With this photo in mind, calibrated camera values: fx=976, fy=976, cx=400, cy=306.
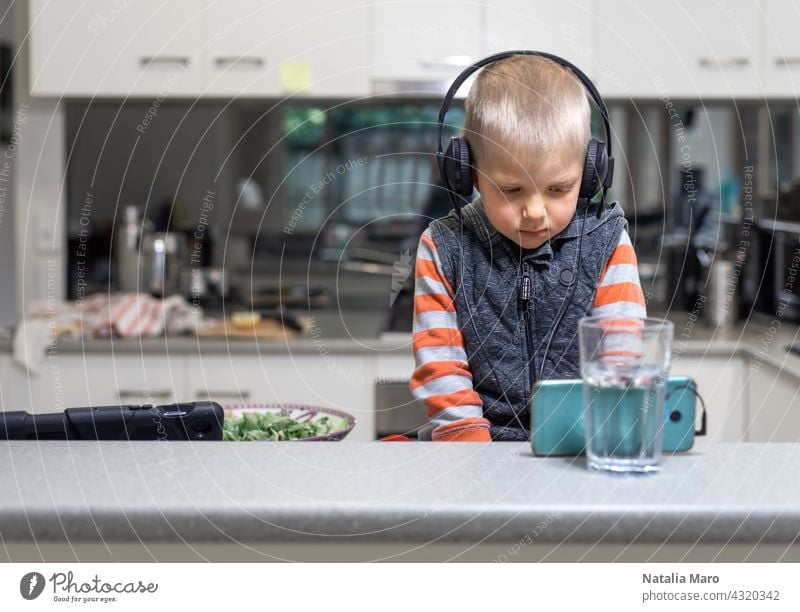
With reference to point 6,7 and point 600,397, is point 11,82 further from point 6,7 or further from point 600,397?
point 600,397

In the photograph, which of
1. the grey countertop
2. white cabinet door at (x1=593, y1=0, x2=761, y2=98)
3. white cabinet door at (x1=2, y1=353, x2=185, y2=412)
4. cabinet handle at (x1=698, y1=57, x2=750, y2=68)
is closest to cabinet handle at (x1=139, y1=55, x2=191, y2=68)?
white cabinet door at (x1=2, y1=353, x2=185, y2=412)

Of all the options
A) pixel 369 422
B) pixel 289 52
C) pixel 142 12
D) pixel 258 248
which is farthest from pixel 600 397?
pixel 258 248

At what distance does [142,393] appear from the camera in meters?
2.26

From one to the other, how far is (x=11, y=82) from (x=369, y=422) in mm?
1670

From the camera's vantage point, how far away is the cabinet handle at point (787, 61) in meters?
2.33

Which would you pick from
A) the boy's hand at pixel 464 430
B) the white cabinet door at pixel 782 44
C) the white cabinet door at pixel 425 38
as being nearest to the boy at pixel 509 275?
the boy's hand at pixel 464 430

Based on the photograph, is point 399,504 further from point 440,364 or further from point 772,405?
point 772,405

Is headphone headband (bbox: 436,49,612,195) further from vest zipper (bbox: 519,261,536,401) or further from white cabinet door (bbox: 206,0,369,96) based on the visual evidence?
white cabinet door (bbox: 206,0,369,96)

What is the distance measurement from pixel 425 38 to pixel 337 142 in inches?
42.1

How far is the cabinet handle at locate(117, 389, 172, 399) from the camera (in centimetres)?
227

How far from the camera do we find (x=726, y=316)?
254 centimetres
